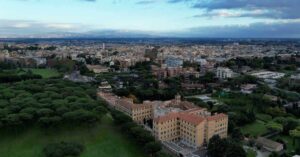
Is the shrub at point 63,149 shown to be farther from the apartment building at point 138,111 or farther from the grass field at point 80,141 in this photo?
the apartment building at point 138,111

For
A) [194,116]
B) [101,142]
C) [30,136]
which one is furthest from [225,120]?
[30,136]

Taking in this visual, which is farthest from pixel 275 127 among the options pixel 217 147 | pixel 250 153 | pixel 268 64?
pixel 268 64

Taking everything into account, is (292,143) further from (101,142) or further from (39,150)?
(39,150)

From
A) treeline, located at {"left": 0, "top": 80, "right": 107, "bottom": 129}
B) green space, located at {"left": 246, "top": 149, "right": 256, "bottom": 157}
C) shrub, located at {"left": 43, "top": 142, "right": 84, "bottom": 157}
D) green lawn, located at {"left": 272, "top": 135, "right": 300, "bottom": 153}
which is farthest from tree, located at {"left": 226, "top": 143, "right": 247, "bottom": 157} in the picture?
treeline, located at {"left": 0, "top": 80, "right": 107, "bottom": 129}

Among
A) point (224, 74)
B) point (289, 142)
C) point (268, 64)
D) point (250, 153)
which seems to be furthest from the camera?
point (268, 64)

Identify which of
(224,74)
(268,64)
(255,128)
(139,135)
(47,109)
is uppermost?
(268,64)

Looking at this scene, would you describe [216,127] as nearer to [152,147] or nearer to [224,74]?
[152,147]
